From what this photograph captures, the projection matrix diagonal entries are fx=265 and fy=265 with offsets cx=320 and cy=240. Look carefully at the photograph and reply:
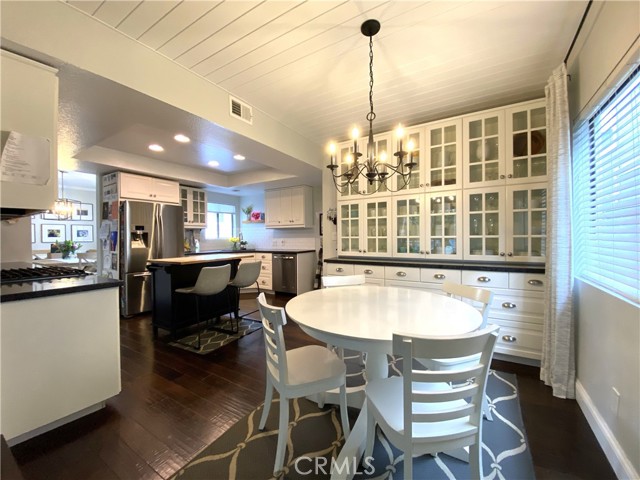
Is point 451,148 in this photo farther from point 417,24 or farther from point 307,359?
point 307,359

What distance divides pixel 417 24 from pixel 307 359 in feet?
7.15

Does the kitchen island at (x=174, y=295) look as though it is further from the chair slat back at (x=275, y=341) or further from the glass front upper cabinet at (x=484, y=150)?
the glass front upper cabinet at (x=484, y=150)

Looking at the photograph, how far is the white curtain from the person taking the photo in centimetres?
192

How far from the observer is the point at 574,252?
203 centimetres

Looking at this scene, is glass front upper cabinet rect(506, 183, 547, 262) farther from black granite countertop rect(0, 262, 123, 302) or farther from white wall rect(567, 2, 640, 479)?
black granite countertop rect(0, 262, 123, 302)

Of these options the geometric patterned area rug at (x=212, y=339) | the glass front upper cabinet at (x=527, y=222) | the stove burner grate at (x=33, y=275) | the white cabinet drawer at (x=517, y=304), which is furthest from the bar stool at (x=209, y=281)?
the glass front upper cabinet at (x=527, y=222)

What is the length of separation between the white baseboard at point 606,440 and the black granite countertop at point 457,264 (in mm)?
931

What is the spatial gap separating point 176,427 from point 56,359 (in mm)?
820

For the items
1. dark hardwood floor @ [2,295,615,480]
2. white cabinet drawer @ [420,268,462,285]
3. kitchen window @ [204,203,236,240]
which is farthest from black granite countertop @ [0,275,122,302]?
kitchen window @ [204,203,236,240]

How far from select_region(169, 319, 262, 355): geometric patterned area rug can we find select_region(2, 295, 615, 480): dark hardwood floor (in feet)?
0.89

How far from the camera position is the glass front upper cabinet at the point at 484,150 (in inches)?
105

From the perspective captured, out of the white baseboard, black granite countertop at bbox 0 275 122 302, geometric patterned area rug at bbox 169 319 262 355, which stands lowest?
geometric patterned area rug at bbox 169 319 262 355

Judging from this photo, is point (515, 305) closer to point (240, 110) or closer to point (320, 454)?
point (320, 454)

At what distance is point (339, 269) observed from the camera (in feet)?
11.5
